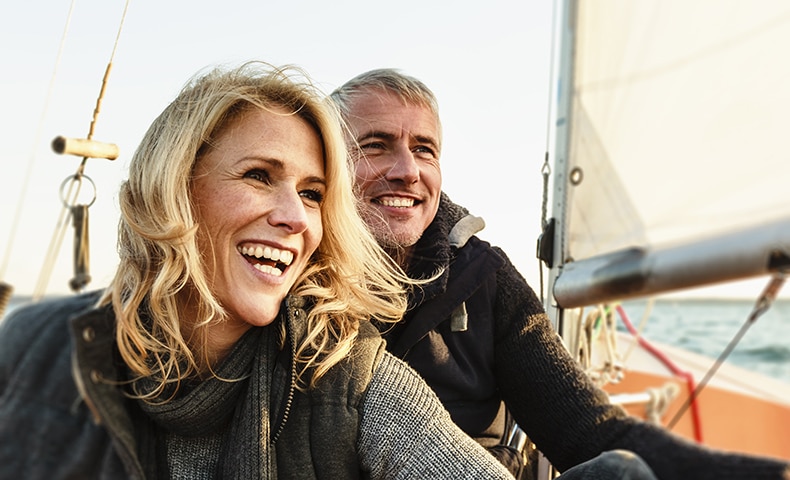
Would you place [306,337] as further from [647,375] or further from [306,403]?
[647,375]

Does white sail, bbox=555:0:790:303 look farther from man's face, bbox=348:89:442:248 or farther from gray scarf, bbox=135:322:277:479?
gray scarf, bbox=135:322:277:479

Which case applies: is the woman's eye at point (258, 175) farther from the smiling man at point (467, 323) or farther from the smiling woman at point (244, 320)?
the smiling man at point (467, 323)

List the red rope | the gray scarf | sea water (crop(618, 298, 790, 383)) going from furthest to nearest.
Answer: sea water (crop(618, 298, 790, 383)) < the red rope < the gray scarf

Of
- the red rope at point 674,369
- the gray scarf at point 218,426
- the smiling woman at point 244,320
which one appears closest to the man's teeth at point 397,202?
the smiling woman at point 244,320

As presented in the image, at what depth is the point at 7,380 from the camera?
125cm

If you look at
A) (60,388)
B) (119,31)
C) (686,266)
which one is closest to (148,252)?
(60,388)

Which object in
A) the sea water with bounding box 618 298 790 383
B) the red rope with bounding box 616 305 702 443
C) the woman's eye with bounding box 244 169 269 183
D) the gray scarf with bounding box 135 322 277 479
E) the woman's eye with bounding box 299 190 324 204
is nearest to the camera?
the gray scarf with bounding box 135 322 277 479

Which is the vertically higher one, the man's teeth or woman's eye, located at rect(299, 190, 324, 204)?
the man's teeth

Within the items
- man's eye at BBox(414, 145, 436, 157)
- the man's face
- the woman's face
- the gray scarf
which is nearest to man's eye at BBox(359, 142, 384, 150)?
the man's face

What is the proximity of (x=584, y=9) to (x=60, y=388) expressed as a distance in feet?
5.43

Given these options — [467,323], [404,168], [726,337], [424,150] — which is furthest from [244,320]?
[726,337]

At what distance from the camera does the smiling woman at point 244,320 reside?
1.44 m

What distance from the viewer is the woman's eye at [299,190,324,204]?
5.44 ft

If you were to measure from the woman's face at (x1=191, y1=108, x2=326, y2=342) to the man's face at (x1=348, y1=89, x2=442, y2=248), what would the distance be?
612 mm
